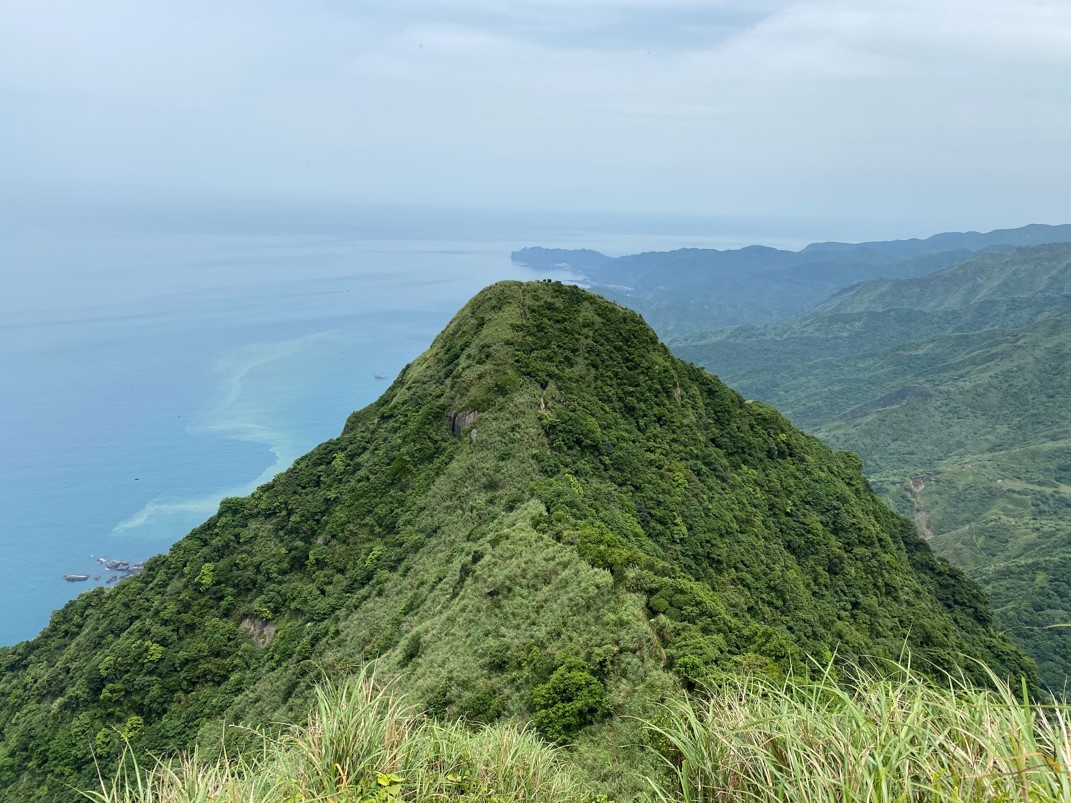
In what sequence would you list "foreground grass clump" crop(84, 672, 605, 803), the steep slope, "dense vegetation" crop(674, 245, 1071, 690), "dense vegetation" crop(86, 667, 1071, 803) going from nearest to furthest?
"dense vegetation" crop(86, 667, 1071, 803), "foreground grass clump" crop(84, 672, 605, 803), the steep slope, "dense vegetation" crop(674, 245, 1071, 690)

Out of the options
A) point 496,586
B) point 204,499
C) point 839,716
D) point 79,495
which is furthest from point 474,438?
point 79,495

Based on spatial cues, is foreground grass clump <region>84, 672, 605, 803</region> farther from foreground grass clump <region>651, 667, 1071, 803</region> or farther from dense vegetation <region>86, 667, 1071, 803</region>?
foreground grass clump <region>651, 667, 1071, 803</region>

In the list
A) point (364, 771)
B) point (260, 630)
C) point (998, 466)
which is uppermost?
point (364, 771)

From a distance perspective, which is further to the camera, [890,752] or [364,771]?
[364,771]

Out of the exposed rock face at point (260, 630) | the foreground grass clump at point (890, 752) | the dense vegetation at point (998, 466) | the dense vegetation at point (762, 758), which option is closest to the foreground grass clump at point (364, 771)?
the dense vegetation at point (762, 758)

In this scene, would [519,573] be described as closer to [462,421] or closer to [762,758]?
[462,421]

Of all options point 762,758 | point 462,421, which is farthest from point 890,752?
point 462,421

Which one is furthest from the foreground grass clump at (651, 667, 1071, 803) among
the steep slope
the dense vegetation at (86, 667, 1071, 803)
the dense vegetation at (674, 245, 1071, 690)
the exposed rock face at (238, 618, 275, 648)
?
the dense vegetation at (674, 245, 1071, 690)
